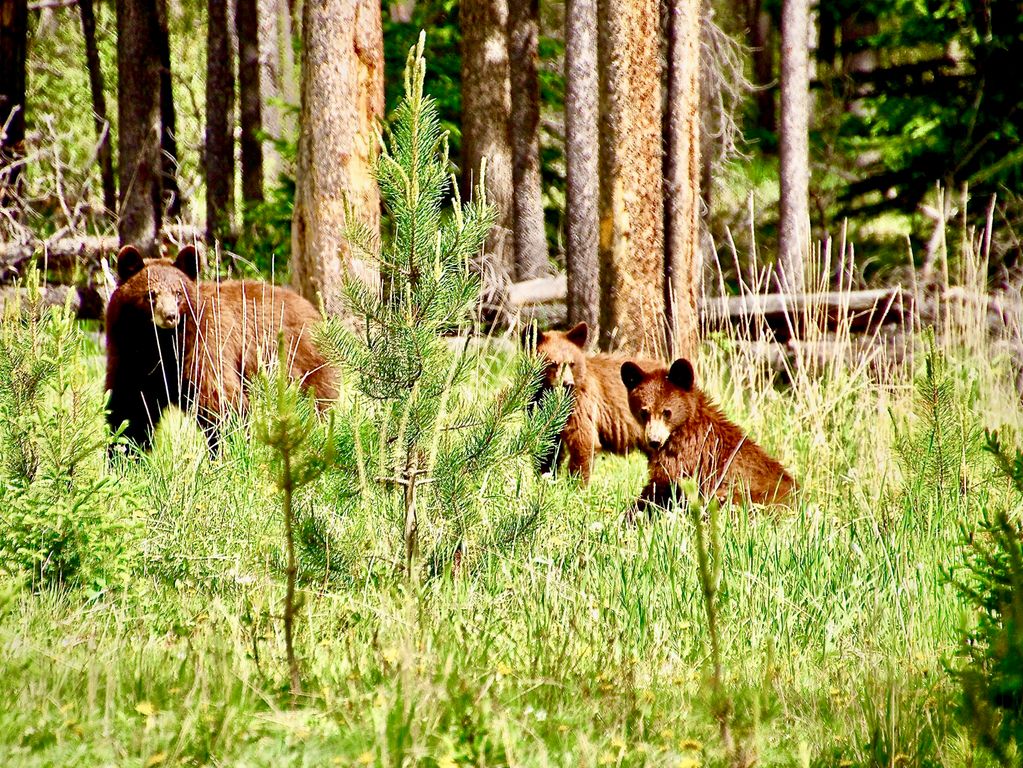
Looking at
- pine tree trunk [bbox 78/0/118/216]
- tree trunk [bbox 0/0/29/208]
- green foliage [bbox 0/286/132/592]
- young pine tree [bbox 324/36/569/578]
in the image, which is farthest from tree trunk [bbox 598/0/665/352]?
pine tree trunk [bbox 78/0/118/216]

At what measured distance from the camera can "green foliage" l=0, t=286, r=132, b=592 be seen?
4035mm

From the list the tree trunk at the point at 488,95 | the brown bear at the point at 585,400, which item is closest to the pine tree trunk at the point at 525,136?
the tree trunk at the point at 488,95

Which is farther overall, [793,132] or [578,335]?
[793,132]

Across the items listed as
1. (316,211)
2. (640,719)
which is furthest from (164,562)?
(316,211)

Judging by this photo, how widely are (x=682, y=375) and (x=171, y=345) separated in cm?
294

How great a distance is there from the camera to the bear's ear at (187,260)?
6309mm

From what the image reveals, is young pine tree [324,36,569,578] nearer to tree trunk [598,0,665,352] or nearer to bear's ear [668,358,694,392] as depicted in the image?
bear's ear [668,358,694,392]

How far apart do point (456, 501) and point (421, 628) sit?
1018 millimetres

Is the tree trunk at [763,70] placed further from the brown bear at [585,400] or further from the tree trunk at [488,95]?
the brown bear at [585,400]

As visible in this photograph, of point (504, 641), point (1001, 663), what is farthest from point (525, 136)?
point (1001, 663)

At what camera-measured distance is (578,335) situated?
670 cm

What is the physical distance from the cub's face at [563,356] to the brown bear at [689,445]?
666 mm

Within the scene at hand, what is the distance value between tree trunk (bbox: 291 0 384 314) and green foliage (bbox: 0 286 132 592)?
3228 millimetres

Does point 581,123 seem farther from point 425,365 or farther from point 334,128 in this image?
point 425,365
